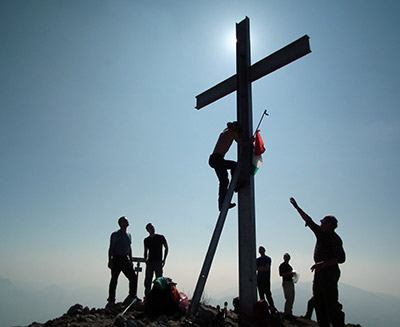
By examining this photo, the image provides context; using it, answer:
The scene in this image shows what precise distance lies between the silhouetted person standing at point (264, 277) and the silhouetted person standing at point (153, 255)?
2.88 metres

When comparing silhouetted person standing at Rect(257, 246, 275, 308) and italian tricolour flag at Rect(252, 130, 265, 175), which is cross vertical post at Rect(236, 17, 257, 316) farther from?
silhouetted person standing at Rect(257, 246, 275, 308)

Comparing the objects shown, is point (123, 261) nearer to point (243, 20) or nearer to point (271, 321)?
point (271, 321)

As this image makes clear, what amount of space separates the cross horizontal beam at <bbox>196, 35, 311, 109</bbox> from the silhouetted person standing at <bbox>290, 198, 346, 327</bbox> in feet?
8.77

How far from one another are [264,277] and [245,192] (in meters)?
4.62

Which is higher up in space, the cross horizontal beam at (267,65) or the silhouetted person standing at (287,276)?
the cross horizontal beam at (267,65)

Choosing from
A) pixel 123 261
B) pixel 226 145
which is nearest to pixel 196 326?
pixel 226 145

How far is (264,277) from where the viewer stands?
25.2ft

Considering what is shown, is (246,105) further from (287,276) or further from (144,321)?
(287,276)

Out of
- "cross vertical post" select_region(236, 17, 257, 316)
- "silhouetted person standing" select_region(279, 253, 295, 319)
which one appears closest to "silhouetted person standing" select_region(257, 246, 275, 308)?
"silhouetted person standing" select_region(279, 253, 295, 319)

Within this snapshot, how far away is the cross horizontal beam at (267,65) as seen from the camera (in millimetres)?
4438

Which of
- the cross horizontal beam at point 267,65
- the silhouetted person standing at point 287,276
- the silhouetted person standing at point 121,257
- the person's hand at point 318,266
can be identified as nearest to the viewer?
the person's hand at point 318,266

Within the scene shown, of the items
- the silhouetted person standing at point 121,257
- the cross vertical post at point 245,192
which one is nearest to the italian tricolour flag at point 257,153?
the cross vertical post at point 245,192

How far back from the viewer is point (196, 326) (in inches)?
120

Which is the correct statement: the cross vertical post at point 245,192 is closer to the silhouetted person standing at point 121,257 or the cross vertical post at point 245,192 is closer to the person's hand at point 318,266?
the person's hand at point 318,266
